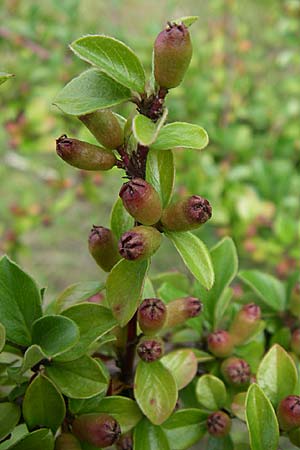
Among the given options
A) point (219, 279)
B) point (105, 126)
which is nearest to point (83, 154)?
point (105, 126)

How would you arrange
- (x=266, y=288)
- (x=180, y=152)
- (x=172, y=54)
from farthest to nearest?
(x=180, y=152) → (x=266, y=288) → (x=172, y=54)

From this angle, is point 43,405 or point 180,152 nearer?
point 43,405

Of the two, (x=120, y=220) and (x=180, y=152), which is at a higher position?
(x=120, y=220)

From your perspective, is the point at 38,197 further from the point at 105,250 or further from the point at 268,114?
the point at 105,250

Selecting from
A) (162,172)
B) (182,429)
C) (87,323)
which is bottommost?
(182,429)

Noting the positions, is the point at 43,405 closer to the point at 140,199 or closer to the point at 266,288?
the point at 140,199

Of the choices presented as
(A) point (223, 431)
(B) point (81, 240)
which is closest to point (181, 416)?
(A) point (223, 431)

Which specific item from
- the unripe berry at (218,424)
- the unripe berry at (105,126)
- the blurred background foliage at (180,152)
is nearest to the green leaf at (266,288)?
the unripe berry at (218,424)

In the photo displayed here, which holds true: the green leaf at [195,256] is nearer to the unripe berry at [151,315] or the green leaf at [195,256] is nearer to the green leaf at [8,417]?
the unripe berry at [151,315]
